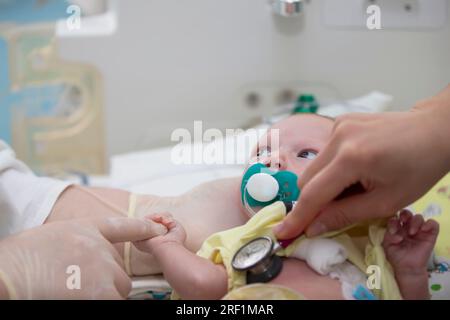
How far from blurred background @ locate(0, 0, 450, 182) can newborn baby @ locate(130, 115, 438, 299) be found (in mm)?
639

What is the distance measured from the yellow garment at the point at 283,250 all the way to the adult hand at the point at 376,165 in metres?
0.09

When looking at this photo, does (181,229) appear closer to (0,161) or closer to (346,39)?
(0,161)

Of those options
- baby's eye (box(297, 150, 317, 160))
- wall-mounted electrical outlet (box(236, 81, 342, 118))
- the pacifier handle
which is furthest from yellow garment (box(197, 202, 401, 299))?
wall-mounted electrical outlet (box(236, 81, 342, 118))

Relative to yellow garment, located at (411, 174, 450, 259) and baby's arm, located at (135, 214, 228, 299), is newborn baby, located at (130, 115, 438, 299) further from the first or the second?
yellow garment, located at (411, 174, 450, 259)

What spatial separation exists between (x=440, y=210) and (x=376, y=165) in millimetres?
502

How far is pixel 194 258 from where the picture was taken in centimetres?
83

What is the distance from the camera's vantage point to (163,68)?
173 centimetres

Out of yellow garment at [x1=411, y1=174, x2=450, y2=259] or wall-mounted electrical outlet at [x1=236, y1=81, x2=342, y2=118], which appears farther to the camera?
wall-mounted electrical outlet at [x1=236, y1=81, x2=342, y2=118]

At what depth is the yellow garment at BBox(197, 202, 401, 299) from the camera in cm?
82

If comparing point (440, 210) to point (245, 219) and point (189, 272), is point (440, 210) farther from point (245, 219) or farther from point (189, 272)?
point (189, 272)

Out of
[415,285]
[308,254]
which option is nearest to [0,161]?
[308,254]

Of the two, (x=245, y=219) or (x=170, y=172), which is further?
(x=170, y=172)

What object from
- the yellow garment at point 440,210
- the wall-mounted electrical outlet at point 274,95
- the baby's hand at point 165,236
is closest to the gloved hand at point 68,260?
the baby's hand at point 165,236

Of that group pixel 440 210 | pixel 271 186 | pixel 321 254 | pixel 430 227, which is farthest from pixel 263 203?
pixel 440 210
